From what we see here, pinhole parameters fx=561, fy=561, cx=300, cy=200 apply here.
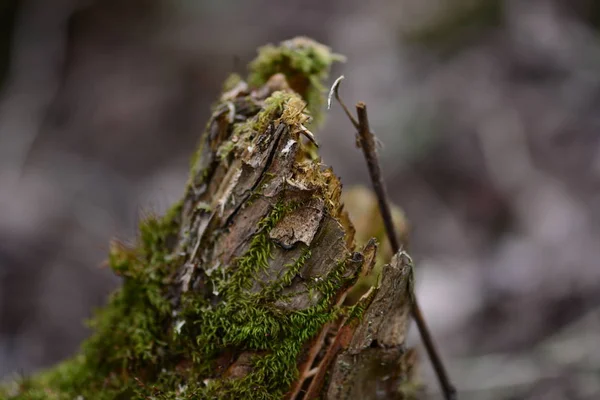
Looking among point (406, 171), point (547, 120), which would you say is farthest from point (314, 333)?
point (547, 120)

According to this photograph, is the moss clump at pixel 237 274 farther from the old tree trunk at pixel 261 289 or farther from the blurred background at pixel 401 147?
the blurred background at pixel 401 147

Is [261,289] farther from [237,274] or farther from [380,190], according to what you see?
[380,190]

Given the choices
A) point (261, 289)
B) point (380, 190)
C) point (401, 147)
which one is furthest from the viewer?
point (401, 147)

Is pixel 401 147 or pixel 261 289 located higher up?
pixel 401 147

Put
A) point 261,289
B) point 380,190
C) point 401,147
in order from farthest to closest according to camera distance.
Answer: point 401,147
point 380,190
point 261,289

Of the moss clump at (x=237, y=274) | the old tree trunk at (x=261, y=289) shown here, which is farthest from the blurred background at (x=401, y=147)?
the moss clump at (x=237, y=274)

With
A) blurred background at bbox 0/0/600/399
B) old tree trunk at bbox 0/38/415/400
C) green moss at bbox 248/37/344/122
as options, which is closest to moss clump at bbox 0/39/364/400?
old tree trunk at bbox 0/38/415/400

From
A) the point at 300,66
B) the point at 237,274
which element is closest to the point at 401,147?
the point at 300,66
